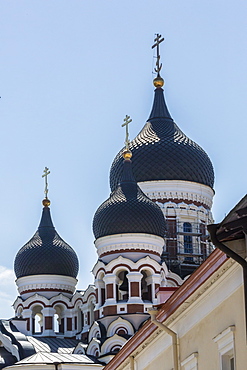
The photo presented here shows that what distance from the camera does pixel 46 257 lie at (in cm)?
3316

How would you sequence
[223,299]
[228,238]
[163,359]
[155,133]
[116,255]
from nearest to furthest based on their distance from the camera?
[228,238], [223,299], [163,359], [116,255], [155,133]

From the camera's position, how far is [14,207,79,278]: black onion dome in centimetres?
3312

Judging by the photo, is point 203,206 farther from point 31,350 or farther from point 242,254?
point 242,254

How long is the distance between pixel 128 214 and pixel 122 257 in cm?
142

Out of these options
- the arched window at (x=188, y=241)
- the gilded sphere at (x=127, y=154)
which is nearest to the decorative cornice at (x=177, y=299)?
the gilded sphere at (x=127, y=154)

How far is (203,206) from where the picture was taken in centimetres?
3341

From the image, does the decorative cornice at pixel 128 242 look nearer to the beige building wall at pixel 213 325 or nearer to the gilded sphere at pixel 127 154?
the gilded sphere at pixel 127 154

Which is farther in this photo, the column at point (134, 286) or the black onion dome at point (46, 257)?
the black onion dome at point (46, 257)

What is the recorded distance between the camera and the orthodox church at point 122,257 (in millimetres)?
29297

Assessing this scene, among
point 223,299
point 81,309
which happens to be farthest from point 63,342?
point 223,299

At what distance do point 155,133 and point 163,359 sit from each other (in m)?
24.1

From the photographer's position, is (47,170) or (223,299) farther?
Answer: (47,170)

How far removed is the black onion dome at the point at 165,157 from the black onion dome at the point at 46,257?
2926mm

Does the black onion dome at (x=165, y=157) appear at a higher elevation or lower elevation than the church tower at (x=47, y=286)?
higher
